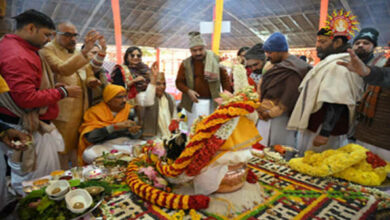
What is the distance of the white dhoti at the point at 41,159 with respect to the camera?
7.49 ft

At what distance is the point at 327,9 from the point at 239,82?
4.99 meters

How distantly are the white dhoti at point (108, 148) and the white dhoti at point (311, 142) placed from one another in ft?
7.32

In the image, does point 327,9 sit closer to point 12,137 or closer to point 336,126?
point 336,126

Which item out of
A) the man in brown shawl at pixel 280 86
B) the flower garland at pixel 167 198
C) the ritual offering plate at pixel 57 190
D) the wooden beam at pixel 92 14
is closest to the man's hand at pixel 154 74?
the man in brown shawl at pixel 280 86

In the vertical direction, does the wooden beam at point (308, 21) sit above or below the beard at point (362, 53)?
above

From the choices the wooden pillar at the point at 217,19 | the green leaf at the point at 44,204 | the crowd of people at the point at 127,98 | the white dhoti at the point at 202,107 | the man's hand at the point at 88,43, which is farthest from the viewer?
the wooden pillar at the point at 217,19

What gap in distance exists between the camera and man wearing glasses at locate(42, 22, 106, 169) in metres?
2.47

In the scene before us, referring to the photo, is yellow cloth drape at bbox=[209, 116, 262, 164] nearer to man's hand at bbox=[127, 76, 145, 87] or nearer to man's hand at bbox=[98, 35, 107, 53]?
man's hand at bbox=[98, 35, 107, 53]

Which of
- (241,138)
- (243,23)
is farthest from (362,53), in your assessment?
(243,23)

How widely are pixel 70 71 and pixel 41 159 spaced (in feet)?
3.40

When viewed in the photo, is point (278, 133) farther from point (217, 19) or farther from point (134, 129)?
point (217, 19)

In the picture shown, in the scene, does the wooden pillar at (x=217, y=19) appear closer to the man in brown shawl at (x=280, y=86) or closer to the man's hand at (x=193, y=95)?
the man's hand at (x=193, y=95)

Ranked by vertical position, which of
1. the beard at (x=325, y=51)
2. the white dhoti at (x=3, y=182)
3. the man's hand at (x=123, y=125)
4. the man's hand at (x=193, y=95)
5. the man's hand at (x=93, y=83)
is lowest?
the white dhoti at (x=3, y=182)

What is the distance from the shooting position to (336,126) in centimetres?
242
